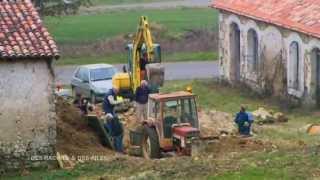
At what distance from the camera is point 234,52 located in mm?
44625

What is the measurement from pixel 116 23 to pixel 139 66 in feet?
103

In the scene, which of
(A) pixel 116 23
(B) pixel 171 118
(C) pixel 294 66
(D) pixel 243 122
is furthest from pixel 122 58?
(B) pixel 171 118

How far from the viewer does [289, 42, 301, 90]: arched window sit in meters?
38.3

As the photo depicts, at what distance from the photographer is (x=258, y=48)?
41.5 metres

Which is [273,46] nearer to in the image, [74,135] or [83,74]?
[83,74]

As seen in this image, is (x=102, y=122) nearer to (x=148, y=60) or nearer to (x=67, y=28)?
→ (x=148, y=60)

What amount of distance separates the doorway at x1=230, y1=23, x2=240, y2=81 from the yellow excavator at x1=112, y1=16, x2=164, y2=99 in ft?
28.2

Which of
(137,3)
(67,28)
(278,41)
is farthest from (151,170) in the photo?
(137,3)

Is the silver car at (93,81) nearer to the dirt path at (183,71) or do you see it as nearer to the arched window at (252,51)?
the arched window at (252,51)

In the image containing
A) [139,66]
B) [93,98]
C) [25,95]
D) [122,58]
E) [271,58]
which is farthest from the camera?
[122,58]

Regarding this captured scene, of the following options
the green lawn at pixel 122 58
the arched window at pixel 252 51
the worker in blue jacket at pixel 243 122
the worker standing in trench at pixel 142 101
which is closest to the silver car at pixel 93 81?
the arched window at pixel 252 51

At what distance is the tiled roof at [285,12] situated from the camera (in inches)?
1449

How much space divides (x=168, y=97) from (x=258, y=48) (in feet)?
49.6

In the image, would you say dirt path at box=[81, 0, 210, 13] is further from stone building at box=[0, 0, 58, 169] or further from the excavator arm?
stone building at box=[0, 0, 58, 169]
